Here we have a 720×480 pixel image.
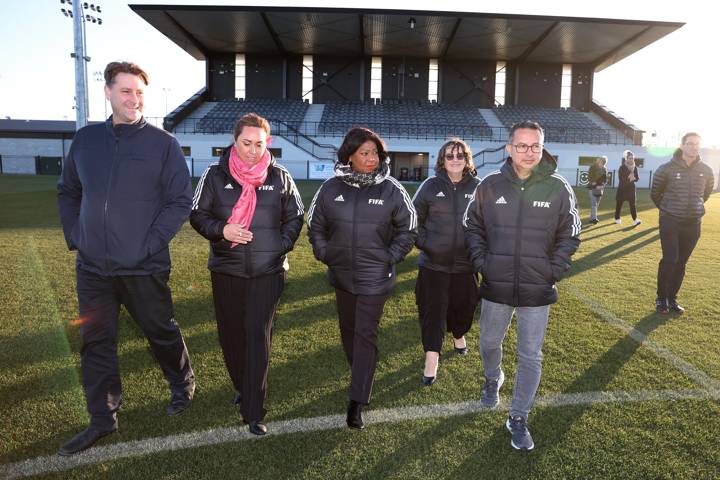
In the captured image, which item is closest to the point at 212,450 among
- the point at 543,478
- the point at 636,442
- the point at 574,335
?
the point at 543,478

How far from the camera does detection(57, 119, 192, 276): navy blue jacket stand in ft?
9.02

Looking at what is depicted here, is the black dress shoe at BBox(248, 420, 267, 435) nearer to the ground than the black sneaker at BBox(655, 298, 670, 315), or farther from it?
nearer to the ground

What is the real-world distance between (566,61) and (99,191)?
43839 mm

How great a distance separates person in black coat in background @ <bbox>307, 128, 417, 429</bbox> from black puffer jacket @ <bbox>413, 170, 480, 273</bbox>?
0.56 m

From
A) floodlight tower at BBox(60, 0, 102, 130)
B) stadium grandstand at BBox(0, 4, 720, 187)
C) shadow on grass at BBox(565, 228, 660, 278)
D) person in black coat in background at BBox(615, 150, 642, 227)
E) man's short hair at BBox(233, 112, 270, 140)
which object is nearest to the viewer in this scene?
man's short hair at BBox(233, 112, 270, 140)

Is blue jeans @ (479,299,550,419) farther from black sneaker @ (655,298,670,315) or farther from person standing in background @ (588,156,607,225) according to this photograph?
person standing in background @ (588,156,607,225)

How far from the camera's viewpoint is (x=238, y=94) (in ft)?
133

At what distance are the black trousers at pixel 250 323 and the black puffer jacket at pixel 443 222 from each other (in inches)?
46.6

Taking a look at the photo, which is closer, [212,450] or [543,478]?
[543,478]

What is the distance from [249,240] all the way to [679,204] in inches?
180

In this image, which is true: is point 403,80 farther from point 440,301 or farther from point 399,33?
point 440,301

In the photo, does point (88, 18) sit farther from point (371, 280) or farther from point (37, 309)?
point (371, 280)

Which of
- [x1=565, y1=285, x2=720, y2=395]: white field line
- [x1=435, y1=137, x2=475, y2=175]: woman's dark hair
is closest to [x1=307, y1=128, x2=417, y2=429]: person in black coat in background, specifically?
[x1=435, y1=137, x2=475, y2=175]: woman's dark hair

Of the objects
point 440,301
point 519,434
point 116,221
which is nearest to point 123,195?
point 116,221
